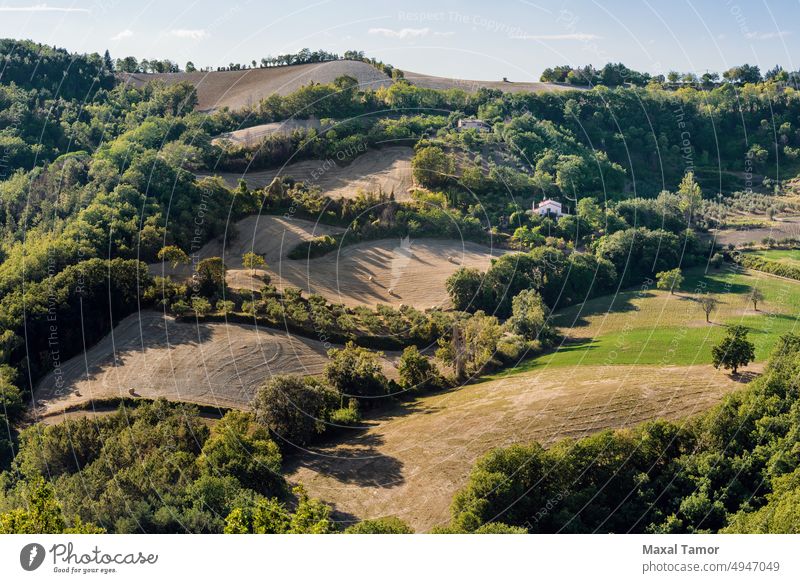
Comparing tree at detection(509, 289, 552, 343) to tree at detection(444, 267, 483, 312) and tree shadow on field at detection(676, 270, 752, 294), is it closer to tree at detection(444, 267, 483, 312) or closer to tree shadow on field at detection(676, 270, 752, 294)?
tree at detection(444, 267, 483, 312)

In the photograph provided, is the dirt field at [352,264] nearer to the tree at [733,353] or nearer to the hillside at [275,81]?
the tree at [733,353]

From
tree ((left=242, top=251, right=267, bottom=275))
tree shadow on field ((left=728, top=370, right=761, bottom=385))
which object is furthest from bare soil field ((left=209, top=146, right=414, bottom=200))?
tree shadow on field ((left=728, top=370, right=761, bottom=385))

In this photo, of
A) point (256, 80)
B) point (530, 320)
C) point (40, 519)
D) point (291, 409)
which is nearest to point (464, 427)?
point (291, 409)

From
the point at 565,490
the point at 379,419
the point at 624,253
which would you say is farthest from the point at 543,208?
the point at 565,490

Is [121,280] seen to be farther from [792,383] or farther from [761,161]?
[761,161]

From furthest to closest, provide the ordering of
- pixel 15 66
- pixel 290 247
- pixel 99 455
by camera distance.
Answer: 1. pixel 15 66
2. pixel 290 247
3. pixel 99 455

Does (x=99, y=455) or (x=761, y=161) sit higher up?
(x=761, y=161)
